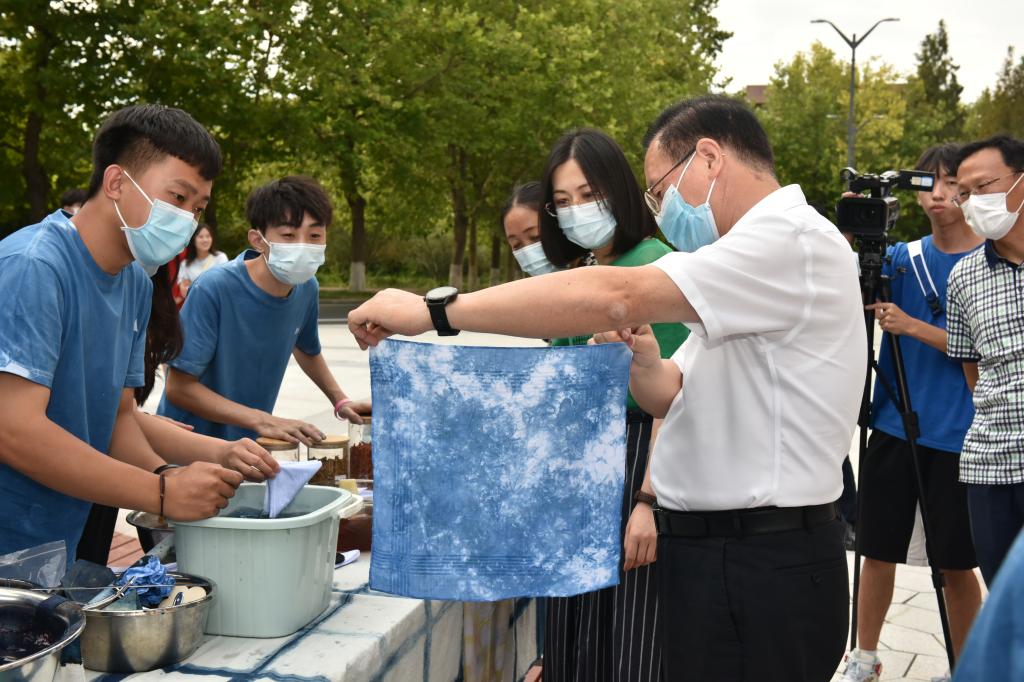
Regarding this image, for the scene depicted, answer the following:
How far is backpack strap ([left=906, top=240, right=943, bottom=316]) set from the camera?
156 inches

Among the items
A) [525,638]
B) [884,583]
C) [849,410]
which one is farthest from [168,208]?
[884,583]

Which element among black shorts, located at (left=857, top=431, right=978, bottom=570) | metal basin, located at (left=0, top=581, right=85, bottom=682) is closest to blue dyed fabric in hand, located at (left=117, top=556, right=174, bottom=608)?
metal basin, located at (left=0, top=581, right=85, bottom=682)

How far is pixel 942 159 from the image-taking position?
419 centimetres

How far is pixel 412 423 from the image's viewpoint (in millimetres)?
1923

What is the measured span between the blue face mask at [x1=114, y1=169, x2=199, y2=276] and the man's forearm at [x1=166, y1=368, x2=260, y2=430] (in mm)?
856

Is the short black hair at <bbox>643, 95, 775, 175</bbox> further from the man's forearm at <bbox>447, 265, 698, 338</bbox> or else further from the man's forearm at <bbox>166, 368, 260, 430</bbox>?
the man's forearm at <bbox>166, 368, 260, 430</bbox>

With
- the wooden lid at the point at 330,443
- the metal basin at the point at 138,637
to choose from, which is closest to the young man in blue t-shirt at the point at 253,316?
the wooden lid at the point at 330,443

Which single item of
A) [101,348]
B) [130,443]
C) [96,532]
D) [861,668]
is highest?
[101,348]

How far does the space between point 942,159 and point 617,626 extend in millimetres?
2726

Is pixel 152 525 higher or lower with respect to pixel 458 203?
lower

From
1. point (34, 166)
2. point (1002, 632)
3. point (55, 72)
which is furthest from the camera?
point (34, 166)

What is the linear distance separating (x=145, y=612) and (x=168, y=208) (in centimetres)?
102

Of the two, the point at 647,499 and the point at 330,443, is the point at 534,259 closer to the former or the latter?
the point at 330,443

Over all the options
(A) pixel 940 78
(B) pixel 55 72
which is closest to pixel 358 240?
(B) pixel 55 72
